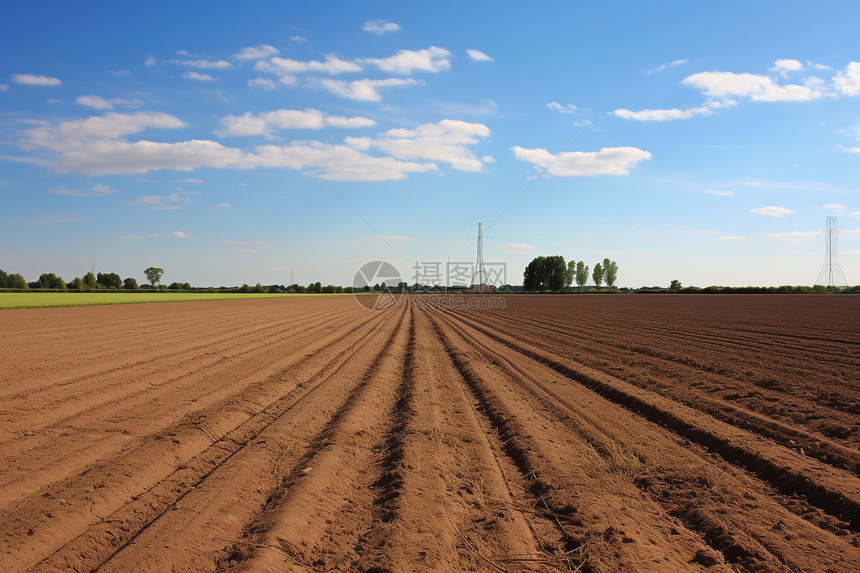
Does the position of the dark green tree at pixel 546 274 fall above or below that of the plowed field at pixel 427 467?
above

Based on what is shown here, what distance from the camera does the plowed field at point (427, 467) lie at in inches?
148

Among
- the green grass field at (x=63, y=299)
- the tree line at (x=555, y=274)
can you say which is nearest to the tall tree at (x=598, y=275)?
the tree line at (x=555, y=274)

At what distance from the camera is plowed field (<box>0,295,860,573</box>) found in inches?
148

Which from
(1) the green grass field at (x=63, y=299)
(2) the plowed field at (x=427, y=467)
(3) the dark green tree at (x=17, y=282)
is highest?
(3) the dark green tree at (x=17, y=282)

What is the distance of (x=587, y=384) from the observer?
10336 millimetres

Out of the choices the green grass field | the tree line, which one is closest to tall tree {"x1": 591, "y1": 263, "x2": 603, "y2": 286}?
the tree line

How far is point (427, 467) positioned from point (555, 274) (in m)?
129

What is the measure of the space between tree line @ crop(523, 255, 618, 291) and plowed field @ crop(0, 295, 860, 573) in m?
120

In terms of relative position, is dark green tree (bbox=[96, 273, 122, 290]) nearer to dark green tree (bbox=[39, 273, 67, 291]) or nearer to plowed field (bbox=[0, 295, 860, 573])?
dark green tree (bbox=[39, 273, 67, 291])

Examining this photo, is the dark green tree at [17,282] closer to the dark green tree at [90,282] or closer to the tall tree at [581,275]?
the dark green tree at [90,282]

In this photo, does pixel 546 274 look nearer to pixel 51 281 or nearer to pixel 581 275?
pixel 581 275

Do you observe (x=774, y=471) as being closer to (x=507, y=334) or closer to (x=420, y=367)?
(x=420, y=367)

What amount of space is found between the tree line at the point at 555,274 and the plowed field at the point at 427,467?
119751 mm

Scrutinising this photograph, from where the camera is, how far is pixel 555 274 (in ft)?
427
